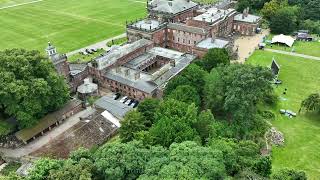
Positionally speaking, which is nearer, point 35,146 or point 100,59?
point 35,146

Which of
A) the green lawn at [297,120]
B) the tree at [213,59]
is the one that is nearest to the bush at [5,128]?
the tree at [213,59]

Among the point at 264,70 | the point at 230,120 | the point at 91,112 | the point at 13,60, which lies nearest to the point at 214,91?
the point at 230,120

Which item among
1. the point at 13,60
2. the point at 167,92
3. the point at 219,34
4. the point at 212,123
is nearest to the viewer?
the point at 212,123

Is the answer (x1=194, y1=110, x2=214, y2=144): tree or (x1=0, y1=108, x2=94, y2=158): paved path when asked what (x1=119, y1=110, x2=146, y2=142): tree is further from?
(x1=0, y1=108, x2=94, y2=158): paved path

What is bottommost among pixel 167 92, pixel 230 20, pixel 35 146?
→ pixel 35 146

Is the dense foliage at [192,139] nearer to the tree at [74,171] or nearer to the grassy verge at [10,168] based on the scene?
the tree at [74,171]

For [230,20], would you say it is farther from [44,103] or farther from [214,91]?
[44,103]

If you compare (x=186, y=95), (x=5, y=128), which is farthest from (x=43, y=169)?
(x=186, y=95)

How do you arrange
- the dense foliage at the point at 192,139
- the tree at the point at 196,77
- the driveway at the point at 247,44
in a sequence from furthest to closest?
the driveway at the point at 247,44, the tree at the point at 196,77, the dense foliage at the point at 192,139
